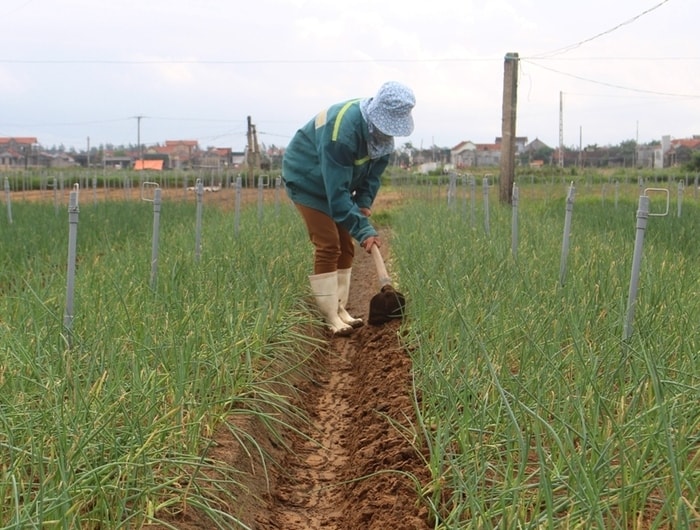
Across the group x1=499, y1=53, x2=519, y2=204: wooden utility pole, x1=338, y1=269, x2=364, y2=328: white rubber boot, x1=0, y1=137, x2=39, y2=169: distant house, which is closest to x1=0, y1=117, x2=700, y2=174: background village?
x1=0, y1=137, x2=39, y2=169: distant house

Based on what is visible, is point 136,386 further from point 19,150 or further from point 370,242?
point 19,150

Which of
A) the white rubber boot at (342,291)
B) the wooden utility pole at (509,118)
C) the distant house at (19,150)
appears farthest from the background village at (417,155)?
the white rubber boot at (342,291)

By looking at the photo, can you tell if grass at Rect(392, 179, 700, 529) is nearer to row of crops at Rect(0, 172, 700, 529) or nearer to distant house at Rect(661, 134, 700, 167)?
row of crops at Rect(0, 172, 700, 529)

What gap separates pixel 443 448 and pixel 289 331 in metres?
1.72

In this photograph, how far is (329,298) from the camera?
4.67 meters

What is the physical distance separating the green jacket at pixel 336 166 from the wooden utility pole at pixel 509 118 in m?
8.26

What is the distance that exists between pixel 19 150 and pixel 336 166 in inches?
2833

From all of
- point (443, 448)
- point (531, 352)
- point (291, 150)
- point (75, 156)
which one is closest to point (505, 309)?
point (531, 352)

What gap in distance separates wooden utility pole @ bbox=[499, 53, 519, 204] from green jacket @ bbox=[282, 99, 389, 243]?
27.1 feet

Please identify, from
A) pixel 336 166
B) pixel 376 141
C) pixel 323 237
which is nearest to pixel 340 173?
pixel 336 166

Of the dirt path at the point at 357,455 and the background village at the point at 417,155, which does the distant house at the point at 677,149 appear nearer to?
the background village at the point at 417,155

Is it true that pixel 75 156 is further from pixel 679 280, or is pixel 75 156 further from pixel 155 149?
pixel 679 280

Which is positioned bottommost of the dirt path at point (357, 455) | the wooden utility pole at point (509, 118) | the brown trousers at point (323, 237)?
the dirt path at point (357, 455)

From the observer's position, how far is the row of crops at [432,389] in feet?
5.74
